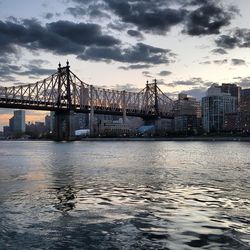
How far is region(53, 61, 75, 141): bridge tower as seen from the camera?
531ft

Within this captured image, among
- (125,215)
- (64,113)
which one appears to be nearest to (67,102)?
(64,113)

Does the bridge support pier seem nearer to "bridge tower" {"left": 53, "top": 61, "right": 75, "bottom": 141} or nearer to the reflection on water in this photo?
"bridge tower" {"left": 53, "top": 61, "right": 75, "bottom": 141}

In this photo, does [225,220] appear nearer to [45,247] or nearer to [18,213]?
[45,247]

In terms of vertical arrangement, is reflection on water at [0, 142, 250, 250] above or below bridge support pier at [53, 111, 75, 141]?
below

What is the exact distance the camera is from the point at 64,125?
166 metres

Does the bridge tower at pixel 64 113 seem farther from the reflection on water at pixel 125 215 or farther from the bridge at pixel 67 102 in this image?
the reflection on water at pixel 125 215

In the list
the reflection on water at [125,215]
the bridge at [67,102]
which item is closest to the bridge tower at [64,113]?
the bridge at [67,102]

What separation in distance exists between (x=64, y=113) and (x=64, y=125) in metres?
5.36

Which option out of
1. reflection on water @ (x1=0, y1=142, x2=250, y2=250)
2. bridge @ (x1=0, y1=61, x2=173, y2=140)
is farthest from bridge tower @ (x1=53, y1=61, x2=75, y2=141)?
reflection on water @ (x1=0, y1=142, x2=250, y2=250)

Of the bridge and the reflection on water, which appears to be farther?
the bridge

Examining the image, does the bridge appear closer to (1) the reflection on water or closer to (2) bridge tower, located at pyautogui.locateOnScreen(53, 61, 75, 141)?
(2) bridge tower, located at pyautogui.locateOnScreen(53, 61, 75, 141)

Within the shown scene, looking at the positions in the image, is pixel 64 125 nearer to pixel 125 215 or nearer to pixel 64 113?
pixel 64 113

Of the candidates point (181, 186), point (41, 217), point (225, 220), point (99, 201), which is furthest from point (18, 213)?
point (181, 186)

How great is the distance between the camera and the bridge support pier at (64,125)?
161625mm
